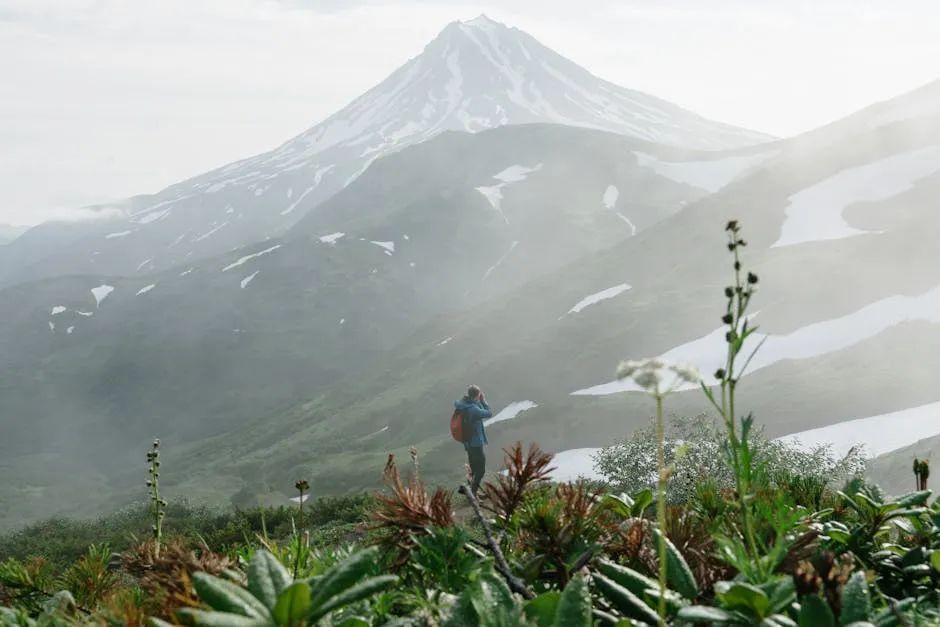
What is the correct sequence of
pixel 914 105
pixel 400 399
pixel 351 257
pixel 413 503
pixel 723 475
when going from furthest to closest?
1. pixel 351 257
2. pixel 914 105
3. pixel 400 399
4. pixel 723 475
5. pixel 413 503

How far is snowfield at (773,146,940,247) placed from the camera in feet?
158

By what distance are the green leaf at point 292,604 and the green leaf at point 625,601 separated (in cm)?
62

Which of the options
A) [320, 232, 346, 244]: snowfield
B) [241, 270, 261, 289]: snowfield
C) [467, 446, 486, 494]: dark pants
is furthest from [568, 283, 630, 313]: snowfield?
[241, 270, 261, 289]: snowfield

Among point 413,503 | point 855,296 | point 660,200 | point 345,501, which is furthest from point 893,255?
point 660,200

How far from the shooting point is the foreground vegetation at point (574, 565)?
4.50 feet

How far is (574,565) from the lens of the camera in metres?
1.76

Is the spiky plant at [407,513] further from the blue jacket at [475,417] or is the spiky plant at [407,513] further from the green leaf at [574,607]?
the blue jacket at [475,417]

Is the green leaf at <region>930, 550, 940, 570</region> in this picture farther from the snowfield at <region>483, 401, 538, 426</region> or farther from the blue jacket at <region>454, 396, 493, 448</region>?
the snowfield at <region>483, 401, 538, 426</region>

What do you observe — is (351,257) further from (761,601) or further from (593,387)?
(761,601)

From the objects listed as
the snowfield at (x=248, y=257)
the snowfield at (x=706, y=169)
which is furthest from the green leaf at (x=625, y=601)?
the snowfield at (x=248, y=257)

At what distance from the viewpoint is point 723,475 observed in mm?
12633

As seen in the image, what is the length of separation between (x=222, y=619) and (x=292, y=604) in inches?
5.1

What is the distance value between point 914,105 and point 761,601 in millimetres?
77119

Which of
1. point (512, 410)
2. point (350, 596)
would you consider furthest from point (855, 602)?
point (512, 410)
